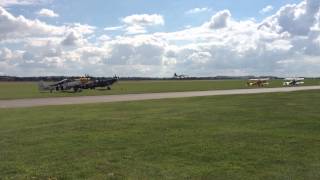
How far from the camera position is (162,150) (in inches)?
473

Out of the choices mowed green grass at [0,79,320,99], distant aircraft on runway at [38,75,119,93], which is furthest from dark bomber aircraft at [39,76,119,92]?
mowed green grass at [0,79,320,99]

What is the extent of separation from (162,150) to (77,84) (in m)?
58.3

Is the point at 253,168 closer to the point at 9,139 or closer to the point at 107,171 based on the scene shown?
the point at 107,171

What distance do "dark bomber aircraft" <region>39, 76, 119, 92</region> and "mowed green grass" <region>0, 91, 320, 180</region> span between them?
5104 cm

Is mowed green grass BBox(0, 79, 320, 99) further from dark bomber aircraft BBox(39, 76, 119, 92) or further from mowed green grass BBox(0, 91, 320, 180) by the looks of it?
mowed green grass BBox(0, 91, 320, 180)

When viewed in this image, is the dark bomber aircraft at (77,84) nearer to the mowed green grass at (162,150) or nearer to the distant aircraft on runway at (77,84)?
the distant aircraft on runway at (77,84)

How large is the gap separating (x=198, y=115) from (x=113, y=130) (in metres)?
6.38

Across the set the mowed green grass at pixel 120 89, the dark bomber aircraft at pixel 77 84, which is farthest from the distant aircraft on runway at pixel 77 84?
the mowed green grass at pixel 120 89

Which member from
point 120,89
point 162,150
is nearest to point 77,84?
point 120,89

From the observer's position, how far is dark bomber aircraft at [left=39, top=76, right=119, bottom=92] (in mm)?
69250

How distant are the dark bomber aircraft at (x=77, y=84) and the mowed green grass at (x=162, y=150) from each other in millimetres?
51040

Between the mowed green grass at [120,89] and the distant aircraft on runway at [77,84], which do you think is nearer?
the mowed green grass at [120,89]

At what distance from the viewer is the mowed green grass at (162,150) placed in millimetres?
9625

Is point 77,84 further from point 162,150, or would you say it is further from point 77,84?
point 162,150
